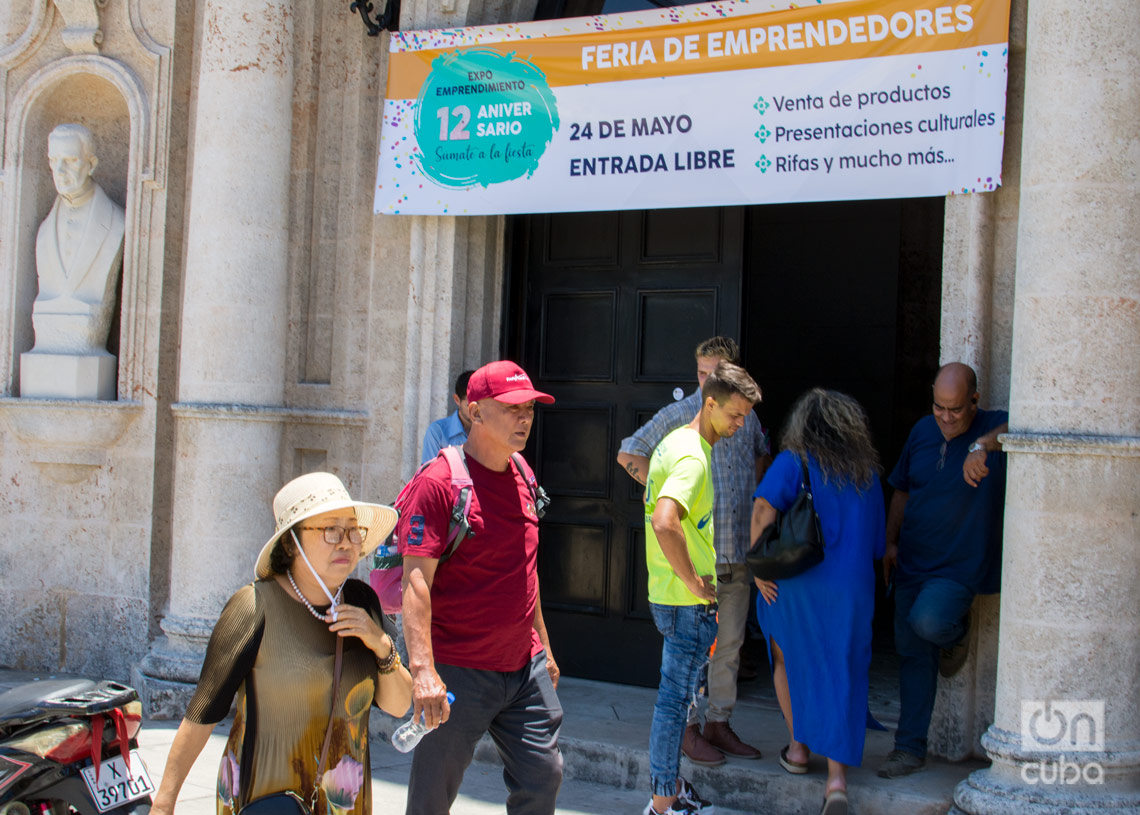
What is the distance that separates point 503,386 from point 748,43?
9.41 feet

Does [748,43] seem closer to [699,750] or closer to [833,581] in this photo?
[833,581]

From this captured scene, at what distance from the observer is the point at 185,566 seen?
6895mm

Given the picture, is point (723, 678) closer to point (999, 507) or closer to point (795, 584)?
point (795, 584)

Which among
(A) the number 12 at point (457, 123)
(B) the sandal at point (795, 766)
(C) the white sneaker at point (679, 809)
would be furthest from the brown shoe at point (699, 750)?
(A) the number 12 at point (457, 123)

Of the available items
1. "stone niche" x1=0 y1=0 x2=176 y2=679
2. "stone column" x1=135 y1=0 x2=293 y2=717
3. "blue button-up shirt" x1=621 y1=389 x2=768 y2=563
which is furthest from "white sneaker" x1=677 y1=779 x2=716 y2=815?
"stone niche" x1=0 y1=0 x2=176 y2=679

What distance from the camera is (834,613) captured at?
4.84 meters

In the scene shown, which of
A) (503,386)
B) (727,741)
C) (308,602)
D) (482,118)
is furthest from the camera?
(482,118)

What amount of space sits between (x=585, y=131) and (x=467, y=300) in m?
1.29

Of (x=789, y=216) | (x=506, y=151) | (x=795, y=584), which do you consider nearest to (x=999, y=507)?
(x=795, y=584)

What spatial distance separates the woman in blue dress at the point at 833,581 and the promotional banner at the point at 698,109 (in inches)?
49.0

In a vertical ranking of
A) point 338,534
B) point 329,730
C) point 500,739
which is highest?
point 338,534

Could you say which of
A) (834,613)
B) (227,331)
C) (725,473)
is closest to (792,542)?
(834,613)

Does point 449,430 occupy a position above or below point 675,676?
above

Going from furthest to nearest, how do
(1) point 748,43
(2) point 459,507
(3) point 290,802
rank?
1. (1) point 748,43
2. (2) point 459,507
3. (3) point 290,802
